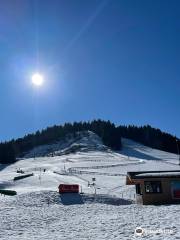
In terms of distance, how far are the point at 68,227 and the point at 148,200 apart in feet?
56.3

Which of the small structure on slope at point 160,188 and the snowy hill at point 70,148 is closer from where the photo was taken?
the small structure on slope at point 160,188

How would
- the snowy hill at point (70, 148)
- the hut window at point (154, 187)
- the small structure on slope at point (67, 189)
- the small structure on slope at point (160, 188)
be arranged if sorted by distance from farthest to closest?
the snowy hill at point (70, 148) < the small structure on slope at point (67, 189) < the hut window at point (154, 187) < the small structure on slope at point (160, 188)

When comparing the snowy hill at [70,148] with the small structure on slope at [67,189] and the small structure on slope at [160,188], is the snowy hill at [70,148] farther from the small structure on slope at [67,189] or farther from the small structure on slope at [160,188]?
the small structure on slope at [160,188]

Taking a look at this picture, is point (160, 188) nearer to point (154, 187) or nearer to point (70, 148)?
point (154, 187)

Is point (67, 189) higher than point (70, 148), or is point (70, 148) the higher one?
point (70, 148)

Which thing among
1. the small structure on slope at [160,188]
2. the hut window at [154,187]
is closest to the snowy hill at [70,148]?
the small structure on slope at [160,188]

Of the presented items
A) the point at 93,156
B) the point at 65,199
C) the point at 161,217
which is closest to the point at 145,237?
the point at 161,217

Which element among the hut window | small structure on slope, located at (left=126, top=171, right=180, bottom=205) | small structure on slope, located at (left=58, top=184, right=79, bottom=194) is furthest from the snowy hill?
the hut window

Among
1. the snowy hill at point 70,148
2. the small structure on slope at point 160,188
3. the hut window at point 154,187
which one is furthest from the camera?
the snowy hill at point 70,148

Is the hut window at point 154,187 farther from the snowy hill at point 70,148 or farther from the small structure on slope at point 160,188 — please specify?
the snowy hill at point 70,148

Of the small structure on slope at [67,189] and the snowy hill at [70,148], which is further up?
the snowy hill at [70,148]

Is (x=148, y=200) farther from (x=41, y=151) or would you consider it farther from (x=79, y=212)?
(x=41, y=151)

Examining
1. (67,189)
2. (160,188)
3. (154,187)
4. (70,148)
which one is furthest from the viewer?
(70,148)

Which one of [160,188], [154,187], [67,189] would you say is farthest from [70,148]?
[160,188]
